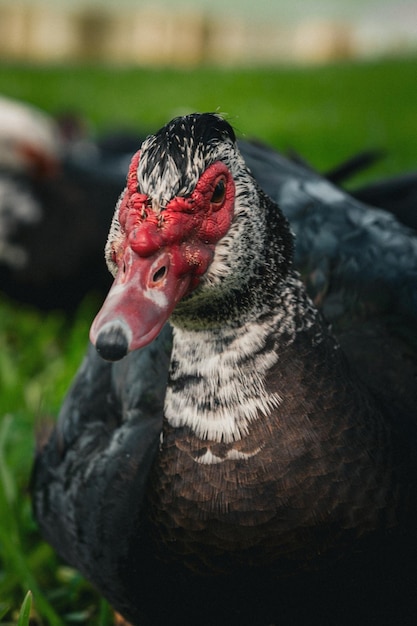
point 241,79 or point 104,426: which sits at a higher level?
point 241,79

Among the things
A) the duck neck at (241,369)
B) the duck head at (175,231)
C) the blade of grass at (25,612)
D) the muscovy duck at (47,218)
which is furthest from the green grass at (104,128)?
the duck neck at (241,369)

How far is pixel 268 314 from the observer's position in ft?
5.06

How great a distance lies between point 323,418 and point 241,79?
8.14m

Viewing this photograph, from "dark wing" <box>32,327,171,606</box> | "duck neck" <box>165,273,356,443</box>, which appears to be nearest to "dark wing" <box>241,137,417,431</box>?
"duck neck" <box>165,273,356,443</box>

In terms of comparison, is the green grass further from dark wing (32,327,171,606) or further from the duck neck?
the duck neck

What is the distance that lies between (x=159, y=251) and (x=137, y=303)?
0.10 meters

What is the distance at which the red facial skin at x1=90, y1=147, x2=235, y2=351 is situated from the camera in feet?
4.37

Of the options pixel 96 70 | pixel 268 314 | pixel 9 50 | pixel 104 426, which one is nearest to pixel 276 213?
pixel 268 314

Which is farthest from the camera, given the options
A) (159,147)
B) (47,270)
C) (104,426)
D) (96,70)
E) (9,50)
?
(9,50)

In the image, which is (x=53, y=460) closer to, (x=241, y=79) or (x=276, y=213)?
(x=276, y=213)

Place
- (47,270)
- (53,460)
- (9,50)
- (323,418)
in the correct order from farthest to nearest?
(9,50) < (47,270) < (53,460) < (323,418)

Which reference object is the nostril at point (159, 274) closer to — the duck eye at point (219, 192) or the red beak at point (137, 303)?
the red beak at point (137, 303)

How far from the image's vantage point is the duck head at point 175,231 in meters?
1.33

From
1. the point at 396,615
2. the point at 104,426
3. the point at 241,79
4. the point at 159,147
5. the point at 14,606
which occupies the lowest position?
the point at 14,606
